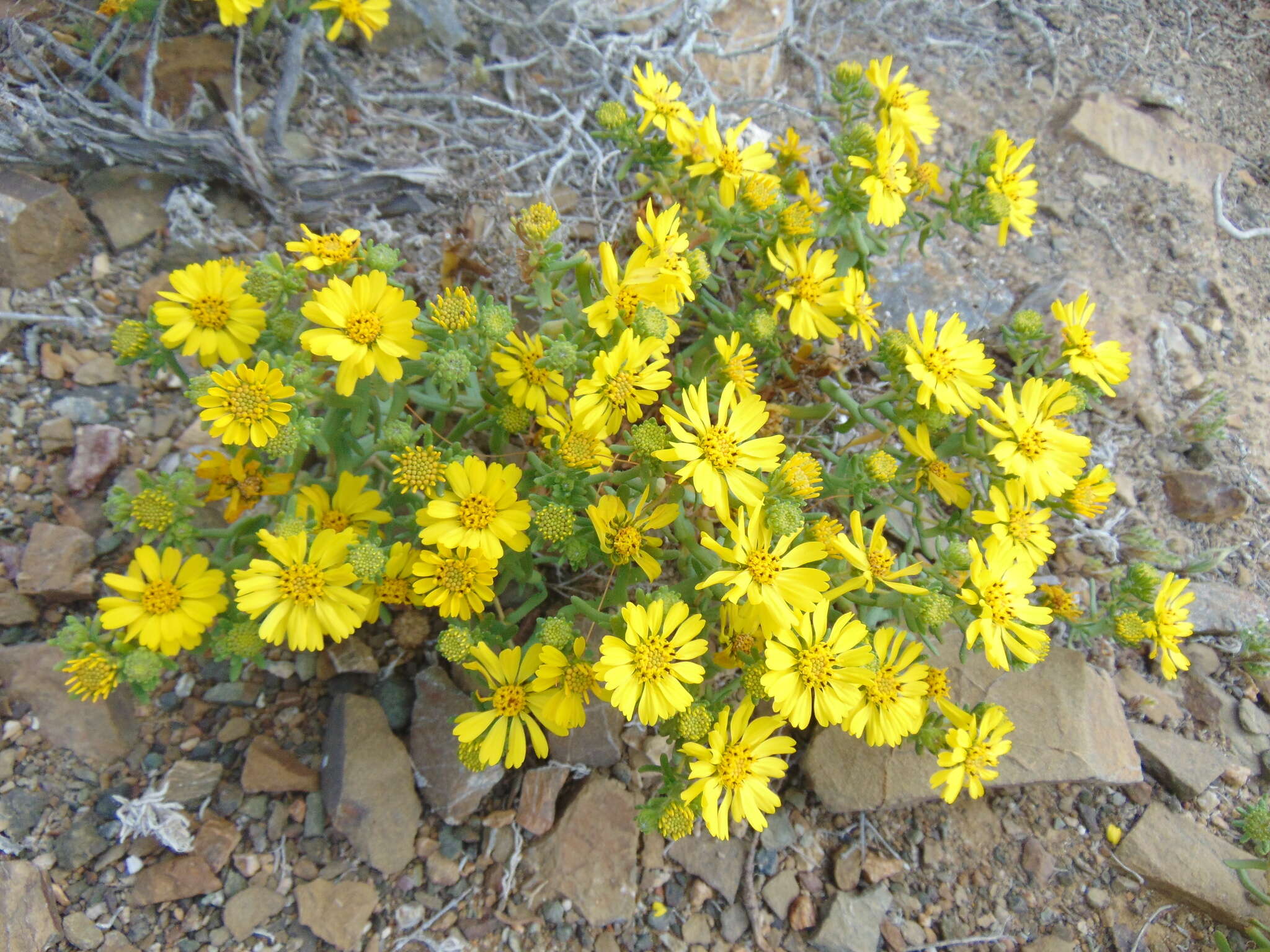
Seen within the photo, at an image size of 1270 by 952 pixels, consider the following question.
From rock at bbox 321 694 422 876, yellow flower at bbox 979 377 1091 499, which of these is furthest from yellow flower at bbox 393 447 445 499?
yellow flower at bbox 979 377 1091 499

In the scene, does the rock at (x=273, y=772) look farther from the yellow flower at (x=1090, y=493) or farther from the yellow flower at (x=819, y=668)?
the yellow flower at (x=1090, y=493)

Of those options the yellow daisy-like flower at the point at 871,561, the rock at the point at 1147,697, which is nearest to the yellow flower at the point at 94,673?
the yellow daisy-like flower at the point at 871,561

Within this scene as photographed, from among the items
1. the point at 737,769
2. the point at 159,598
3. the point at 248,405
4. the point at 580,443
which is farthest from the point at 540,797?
the point at 248,405

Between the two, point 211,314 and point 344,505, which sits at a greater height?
point 211,314

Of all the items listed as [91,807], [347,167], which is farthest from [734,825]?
[347,167]

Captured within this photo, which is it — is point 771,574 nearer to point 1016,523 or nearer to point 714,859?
point 1016,523

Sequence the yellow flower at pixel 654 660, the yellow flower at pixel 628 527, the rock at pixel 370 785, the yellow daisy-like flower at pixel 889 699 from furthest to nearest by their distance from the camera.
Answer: the rock at pixel 370 785 → the yellow daisy-like flower at pixel 889 699 → the yellow flower at pixel 628 527 → the yellow flower at pixel 654 660

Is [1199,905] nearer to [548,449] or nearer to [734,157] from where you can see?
[548,449]
